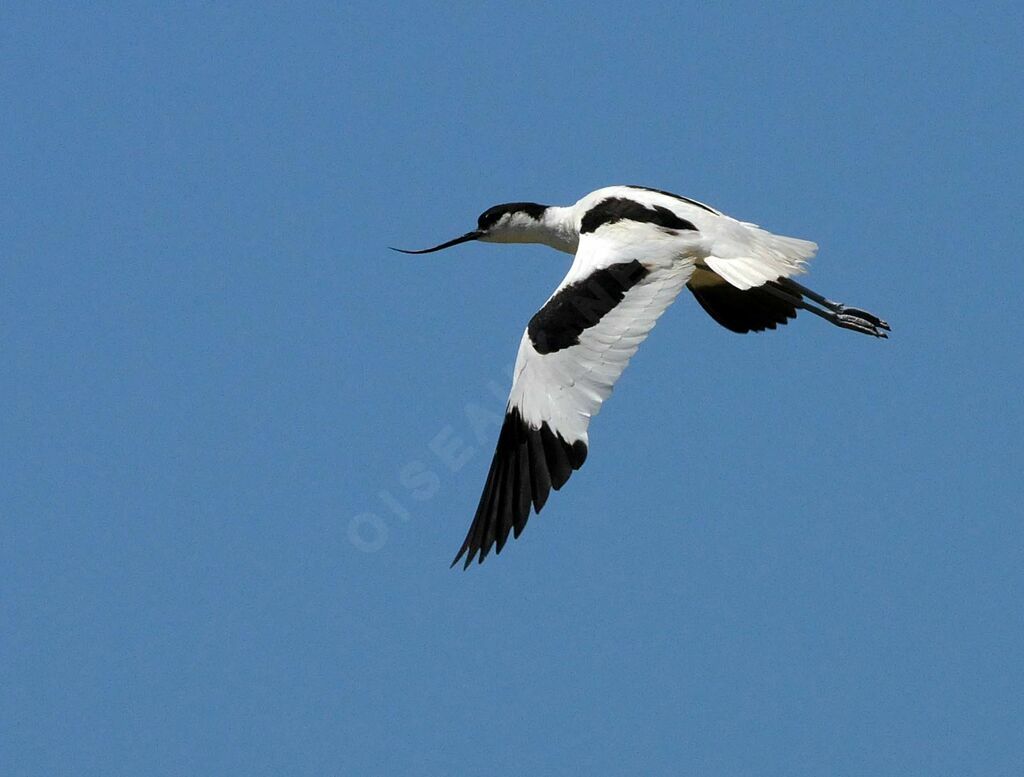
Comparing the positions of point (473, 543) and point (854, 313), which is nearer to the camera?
point (473, 543)

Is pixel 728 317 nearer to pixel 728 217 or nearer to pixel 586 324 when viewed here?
pixel 728 217

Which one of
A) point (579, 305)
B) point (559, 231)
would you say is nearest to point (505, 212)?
point (559, 231)

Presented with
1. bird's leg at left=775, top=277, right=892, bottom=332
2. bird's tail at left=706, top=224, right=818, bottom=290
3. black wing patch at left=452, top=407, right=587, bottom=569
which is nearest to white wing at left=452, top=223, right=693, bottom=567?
black wing patch at left=452, top=407, right=587, bottom=569

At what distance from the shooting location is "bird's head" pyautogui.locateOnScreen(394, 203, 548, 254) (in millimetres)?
13445

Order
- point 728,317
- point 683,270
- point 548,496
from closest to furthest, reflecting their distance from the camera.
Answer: point 548,496, point 683,270, point 728,317

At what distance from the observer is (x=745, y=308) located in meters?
13.3

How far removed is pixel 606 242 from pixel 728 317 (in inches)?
83.3

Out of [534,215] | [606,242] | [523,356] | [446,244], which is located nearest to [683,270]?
[606,242]

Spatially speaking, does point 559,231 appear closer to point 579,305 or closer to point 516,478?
point 579,305

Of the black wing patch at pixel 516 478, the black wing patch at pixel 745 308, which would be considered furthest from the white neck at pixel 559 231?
the black wing patch at pixel 516 478

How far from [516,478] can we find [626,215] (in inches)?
94.9

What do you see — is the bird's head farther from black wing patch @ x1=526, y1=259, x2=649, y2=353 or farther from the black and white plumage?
black wing patch @ x1=526, y1=259, x2=649, y2=353

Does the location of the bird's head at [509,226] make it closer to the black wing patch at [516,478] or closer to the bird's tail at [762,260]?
the bird's tail at [762,260]

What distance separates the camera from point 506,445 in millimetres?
10578
